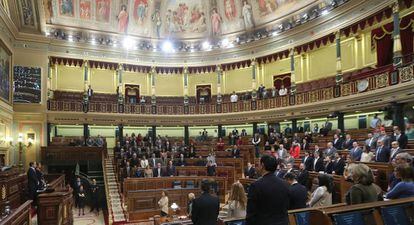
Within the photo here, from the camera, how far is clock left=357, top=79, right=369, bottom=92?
1548 centimetres

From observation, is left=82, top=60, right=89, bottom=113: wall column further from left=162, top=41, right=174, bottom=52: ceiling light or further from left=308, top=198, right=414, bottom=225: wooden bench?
left=308, top=198, right=414, bottom=225: wooden bench

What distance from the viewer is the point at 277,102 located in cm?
2200

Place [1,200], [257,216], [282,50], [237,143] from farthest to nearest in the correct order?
[282,50]
[237,143]
[1,200]
[257,216]

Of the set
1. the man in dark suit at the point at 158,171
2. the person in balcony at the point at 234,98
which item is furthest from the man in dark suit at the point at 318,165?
the person in balcony at the point at 234,98

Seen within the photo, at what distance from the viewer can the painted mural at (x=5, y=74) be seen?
52.2 feet

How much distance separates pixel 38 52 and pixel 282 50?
14228mm

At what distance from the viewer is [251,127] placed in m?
26.4

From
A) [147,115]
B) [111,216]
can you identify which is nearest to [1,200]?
[111,216]

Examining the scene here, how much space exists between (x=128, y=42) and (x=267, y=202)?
2437 cm

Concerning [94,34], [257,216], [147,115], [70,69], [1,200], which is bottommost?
[1,200]

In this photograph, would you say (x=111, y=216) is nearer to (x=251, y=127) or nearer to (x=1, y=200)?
(x=1, y=200)

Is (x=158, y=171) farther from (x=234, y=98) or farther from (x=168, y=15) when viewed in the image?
(x=168, y=15)

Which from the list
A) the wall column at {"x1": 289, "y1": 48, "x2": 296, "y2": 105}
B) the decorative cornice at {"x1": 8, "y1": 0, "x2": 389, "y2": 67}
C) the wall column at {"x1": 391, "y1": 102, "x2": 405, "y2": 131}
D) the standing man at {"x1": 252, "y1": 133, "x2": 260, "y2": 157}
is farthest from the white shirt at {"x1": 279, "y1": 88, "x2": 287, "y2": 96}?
the wall column at {"x1": 391, "y1": 102, "x2": 405, "y2": 131}

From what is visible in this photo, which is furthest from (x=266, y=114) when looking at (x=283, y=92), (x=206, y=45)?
(x=206, y=45)
